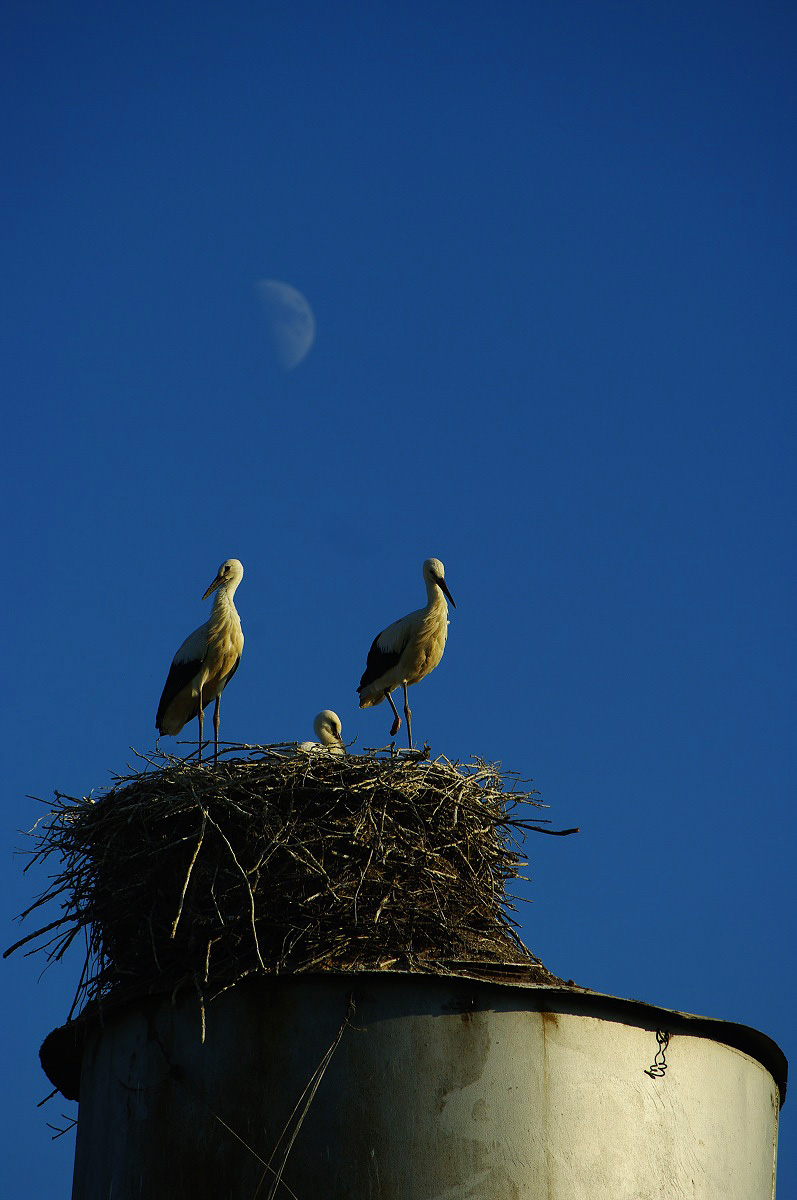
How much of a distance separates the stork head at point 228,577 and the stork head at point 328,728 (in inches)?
60.9

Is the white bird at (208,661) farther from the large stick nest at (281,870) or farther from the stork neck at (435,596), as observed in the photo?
the large stick nest at (281,870)

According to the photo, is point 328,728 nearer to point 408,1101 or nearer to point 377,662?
point 377,662

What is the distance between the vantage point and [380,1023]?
23.9 ft

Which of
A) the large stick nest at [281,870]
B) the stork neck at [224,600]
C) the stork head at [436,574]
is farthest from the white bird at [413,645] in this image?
the large stick nest at [281,870]

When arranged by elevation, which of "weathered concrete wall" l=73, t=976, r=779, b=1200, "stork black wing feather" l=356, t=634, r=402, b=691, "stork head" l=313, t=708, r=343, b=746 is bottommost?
"weathered concrete wall" l=73, t=976, r=779, b=1200

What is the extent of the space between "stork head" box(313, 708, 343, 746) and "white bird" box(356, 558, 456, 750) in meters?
0.69

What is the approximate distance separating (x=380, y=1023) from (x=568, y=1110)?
44.2 inches

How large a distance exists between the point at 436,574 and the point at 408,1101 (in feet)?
22.0

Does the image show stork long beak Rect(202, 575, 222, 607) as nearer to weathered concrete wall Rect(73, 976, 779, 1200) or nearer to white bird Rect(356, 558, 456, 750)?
white bird Rect(356, 558, 456, 750)

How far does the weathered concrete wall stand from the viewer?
23.0 feet

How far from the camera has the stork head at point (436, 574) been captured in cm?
1315

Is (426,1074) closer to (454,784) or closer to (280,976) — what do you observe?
(280,976)

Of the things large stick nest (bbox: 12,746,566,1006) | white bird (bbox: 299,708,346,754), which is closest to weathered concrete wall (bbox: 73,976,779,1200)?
large stick nest (bbox: 12,746,566,1006)

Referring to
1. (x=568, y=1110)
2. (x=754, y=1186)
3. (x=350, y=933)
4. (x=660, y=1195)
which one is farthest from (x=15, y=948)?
(x=754, y=1186)
